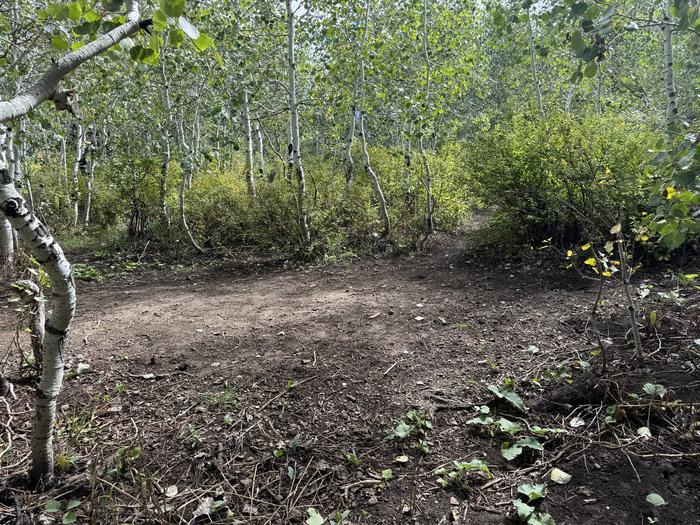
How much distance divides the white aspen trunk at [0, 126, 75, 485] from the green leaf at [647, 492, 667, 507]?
2530 mm

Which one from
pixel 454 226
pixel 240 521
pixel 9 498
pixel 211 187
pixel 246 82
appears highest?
pixel 246 82

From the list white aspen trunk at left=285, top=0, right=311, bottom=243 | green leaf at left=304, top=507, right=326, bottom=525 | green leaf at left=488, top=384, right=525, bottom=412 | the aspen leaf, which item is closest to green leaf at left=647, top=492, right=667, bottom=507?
the aspen leaf

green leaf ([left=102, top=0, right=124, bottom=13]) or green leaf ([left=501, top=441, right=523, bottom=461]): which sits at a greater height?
green leaf ([left=102, top=0, right=124, bottom=13])

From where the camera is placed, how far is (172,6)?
4.07ft

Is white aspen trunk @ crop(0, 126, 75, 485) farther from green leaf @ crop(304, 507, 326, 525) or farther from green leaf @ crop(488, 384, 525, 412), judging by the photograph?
green leaf @ crop(488, 384, 525, 412)

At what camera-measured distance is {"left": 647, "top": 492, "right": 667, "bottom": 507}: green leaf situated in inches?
71.8

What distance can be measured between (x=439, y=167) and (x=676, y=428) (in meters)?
7.87

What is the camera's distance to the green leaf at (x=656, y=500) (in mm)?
1824

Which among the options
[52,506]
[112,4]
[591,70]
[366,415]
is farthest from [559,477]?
[112,4]

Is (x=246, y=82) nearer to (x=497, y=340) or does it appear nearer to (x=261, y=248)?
(x=261, y=248)

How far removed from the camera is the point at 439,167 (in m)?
9.51

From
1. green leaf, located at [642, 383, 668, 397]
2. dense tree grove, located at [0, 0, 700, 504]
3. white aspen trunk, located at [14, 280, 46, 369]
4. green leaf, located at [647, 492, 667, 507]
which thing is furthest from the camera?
dense tree grove, located at [0, 0, 700, 504]

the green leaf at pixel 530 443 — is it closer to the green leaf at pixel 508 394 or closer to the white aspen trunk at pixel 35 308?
the green leaf at pixel 508 394

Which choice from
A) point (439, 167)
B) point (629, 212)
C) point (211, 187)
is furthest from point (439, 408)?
point (211, 187)
